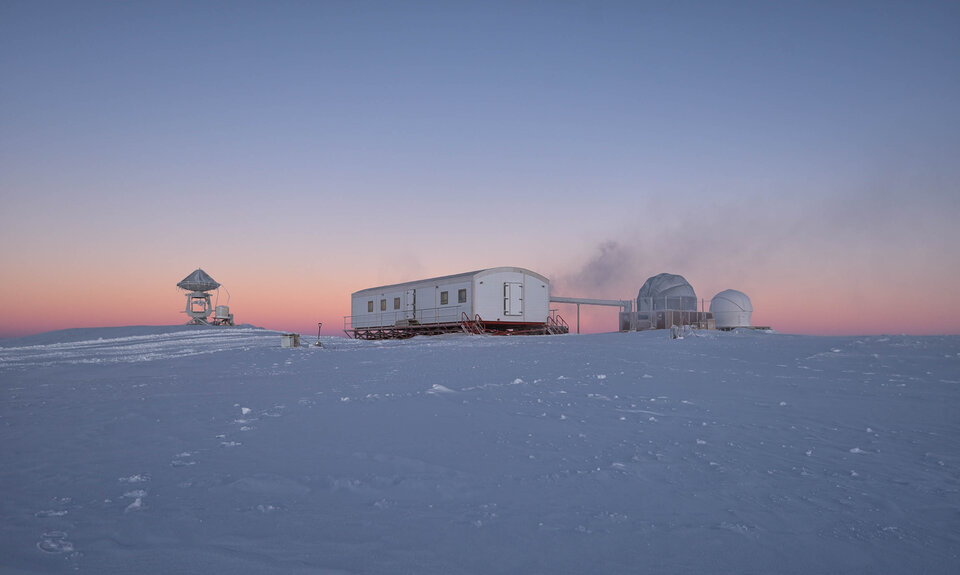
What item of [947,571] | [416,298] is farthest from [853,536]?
[416,298]

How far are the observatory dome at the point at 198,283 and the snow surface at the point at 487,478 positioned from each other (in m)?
35.3

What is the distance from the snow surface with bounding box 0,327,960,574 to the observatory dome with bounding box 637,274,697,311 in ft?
103

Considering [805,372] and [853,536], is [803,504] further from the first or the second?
[805,372]

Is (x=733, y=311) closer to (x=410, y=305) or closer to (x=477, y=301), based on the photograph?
(x=477, y=301)

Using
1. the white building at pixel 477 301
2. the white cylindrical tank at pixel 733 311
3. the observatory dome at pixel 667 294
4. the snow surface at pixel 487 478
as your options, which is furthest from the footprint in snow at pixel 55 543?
the white cylindrical tank at pixel 733 311

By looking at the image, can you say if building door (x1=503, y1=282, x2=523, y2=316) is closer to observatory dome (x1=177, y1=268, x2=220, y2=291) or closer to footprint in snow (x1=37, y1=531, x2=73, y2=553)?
observatory dome (x1=177, y1=268, x2=220, y2=291)

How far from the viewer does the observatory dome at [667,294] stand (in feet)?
135

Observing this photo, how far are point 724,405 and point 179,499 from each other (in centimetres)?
677

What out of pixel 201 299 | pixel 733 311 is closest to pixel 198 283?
pixel 201 299

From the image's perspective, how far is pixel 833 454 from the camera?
5.79 meters

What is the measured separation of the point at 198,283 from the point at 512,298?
79.5ft

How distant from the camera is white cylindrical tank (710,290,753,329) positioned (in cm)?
4131

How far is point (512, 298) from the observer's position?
3394 centimetres

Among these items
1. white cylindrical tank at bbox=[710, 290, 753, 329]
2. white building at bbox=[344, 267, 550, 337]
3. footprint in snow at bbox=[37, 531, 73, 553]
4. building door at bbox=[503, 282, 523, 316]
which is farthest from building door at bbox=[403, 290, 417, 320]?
footprint in snow at bbox=[37, 531, 73, 553]
